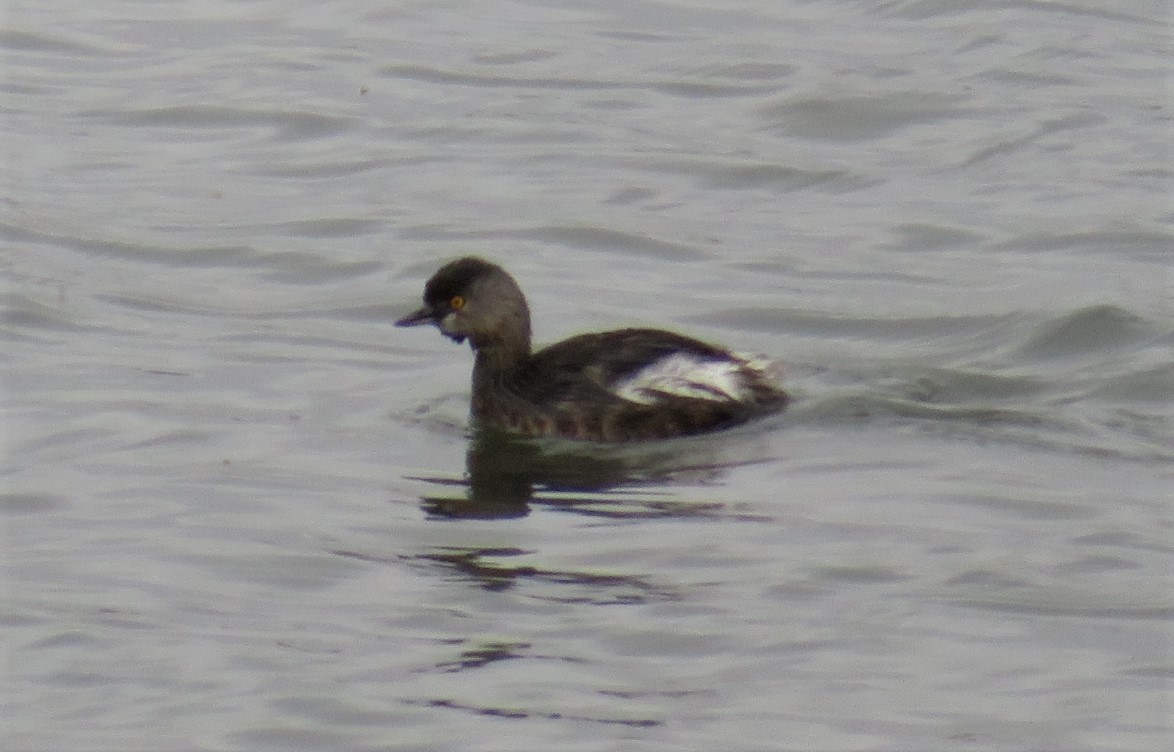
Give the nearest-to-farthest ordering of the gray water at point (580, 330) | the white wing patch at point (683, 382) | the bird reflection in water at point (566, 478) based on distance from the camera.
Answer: the gray water at point (580, 330) → the bird reflection in water at point (566, 478) → the white wing patch at point (683, 382)

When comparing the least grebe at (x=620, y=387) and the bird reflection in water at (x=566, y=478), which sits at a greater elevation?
the least grebe at (x=620, y=387)

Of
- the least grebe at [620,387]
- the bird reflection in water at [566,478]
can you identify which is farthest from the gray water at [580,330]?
the least grebe at [620,387]

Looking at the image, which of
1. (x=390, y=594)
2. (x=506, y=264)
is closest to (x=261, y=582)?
(x=390, y=594)

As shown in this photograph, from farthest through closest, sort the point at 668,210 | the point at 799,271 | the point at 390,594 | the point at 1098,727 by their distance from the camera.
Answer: the point at 668,210
the point at 799,271
the point at 390,594
the point at 1098,727

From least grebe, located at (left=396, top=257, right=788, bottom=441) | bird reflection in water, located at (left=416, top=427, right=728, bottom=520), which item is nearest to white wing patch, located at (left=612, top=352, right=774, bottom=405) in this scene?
least grebe, located at (left=396, top=257, right=788, bottom=441)

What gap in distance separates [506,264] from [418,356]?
1.49m

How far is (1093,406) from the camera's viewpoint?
32.4 ft

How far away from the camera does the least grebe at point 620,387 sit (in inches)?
372

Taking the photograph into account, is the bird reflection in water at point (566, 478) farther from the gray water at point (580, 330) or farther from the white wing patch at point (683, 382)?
the white wing patch at point (683, 382)

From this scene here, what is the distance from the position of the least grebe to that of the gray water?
0.15 m

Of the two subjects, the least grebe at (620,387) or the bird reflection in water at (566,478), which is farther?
the least grebe at (620,387)

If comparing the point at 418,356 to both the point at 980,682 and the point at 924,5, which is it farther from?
the point at 924,5

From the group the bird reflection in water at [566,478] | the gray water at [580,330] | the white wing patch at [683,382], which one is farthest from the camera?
the white wing patch at [683,382]

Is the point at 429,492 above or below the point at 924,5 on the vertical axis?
below
